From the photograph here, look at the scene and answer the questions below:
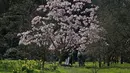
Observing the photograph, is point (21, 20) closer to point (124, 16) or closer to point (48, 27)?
point (48, 27)

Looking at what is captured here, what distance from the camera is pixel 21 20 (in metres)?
40.8

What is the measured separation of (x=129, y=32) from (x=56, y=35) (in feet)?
83.8

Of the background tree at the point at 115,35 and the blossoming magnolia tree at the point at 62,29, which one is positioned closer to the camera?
the blossoming magnolia tree at the point at 62,29

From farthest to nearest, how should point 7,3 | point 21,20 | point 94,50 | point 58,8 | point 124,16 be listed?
point 124,16 → point 7,3 → point 21,20 → point 94,50 → point 58,8

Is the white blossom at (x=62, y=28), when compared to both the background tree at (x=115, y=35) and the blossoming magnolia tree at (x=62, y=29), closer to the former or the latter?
the blossoming magnolia tree at (x=62, y=29)

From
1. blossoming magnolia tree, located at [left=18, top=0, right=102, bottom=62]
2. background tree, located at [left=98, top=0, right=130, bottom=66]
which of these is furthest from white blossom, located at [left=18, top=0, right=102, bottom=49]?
background tree, located at [left=98, top=0, right=130, bottom=66]

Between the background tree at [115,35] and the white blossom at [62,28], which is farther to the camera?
the background tree at [115,35]

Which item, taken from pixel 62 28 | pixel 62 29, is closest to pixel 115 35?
pixel 62 29

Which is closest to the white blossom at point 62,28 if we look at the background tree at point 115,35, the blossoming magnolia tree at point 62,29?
the blossoming magnolia tree at point 62,29

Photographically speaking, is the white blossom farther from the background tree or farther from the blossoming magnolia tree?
the background tree

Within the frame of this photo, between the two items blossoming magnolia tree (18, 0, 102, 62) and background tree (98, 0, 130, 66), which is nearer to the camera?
→ blossoming magnolia tree (18, 0, 102, 62)

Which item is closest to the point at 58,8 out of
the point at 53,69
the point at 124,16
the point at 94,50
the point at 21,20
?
the point at 53,69

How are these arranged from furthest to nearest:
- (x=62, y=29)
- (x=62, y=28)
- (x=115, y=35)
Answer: (x=115, y=35)
(x=62, y=29)
(x=62, y=28)

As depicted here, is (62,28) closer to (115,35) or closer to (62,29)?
(62,29)
